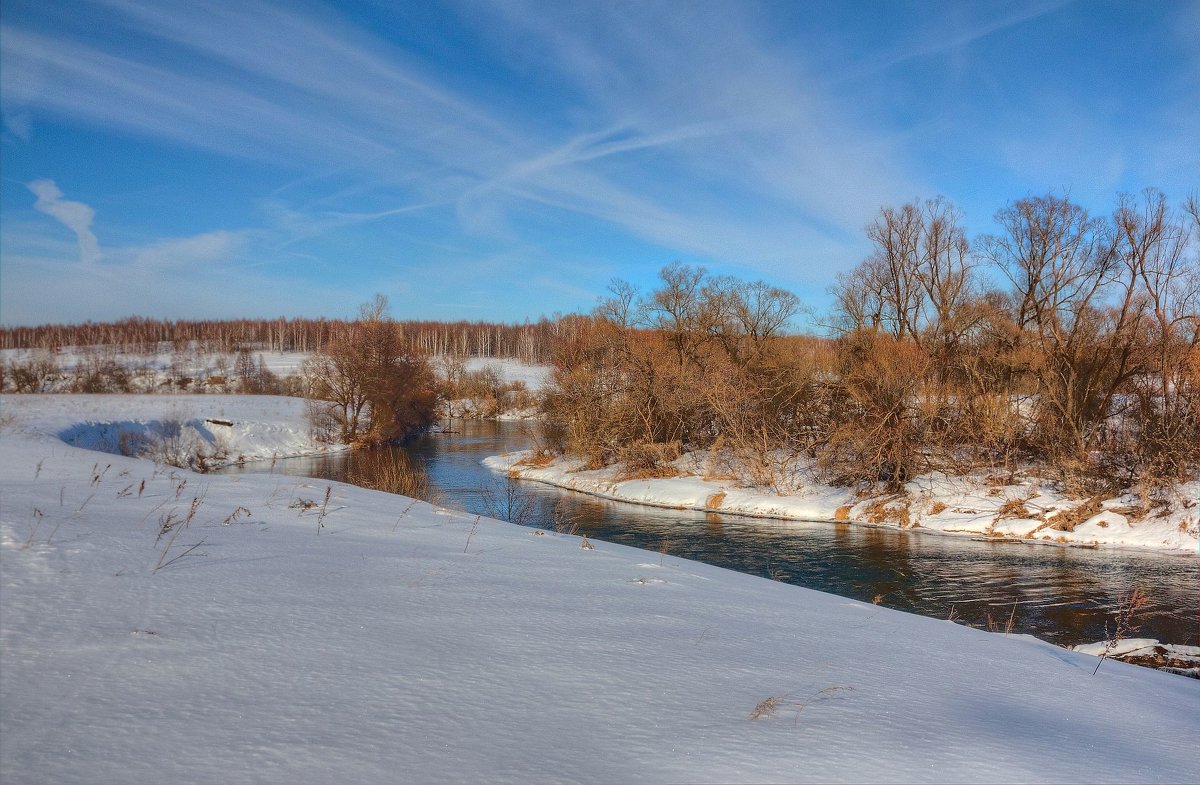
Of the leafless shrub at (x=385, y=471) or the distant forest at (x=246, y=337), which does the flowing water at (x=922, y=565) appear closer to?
the leafless shrub at (x=385, y=471)

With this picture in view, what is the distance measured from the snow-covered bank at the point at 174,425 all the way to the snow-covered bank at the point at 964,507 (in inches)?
682

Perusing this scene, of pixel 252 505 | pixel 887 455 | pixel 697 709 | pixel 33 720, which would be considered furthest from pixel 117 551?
pixel 887 455

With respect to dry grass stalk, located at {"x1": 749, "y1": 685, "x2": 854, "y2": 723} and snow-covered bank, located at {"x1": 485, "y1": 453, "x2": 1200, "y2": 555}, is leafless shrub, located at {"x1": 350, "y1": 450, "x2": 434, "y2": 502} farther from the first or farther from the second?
dry grass stalk, located at {"x1": 749, "y1": 685, "x2": 854, "y2": 723}

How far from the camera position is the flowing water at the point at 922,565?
12.0 meters

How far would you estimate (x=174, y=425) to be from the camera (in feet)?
107

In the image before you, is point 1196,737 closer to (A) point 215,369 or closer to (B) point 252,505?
(B) point 252,505

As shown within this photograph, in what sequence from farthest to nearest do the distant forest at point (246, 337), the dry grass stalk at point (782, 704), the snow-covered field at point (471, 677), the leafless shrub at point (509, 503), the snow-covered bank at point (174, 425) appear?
1. the distant forest at point (246, 337)
2. the snow-covered bank at point (174, 425)
3. the leafless shrub at point (509, 503)
4. the dry grass stalk at point (782, 704)
5. the snow-covered field at point (471, 677)

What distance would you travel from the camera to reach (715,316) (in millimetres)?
A: 30562

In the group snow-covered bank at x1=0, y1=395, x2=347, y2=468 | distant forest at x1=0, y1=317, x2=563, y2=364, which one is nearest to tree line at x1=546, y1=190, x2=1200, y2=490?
snow-covered bank at x1=0, y1=395, x2=347, y2=468

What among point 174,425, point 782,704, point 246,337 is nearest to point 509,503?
point 782,704

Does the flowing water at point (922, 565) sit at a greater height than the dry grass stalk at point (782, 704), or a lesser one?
lesser

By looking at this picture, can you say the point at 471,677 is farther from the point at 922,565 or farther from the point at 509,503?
the point at 922,565

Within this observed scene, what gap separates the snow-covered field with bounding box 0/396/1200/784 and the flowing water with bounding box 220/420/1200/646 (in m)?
3.61

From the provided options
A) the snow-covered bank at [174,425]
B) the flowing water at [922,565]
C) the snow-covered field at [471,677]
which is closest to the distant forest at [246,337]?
the snow-covered bank at [174,425]
